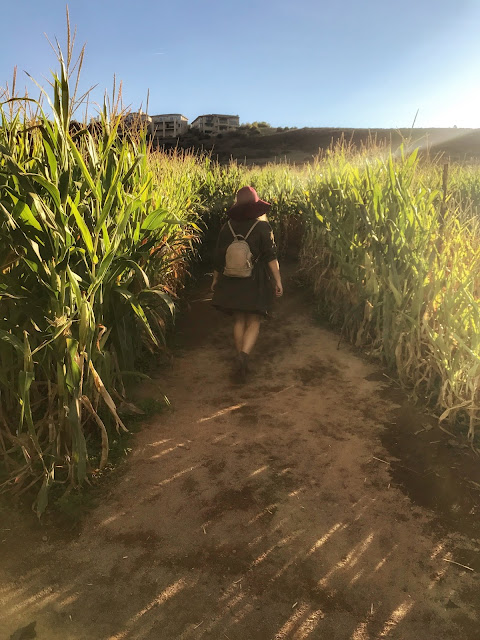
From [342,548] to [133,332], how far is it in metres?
1.90

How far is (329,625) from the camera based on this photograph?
1718 mm

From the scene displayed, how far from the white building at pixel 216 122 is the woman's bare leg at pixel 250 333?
55847 millimetres

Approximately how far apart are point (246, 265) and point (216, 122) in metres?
59.7

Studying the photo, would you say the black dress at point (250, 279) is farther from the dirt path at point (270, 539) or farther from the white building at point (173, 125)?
the white building at point (173, 125)

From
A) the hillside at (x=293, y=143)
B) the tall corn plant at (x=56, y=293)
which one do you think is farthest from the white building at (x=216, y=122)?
the tall corn plant at (x=56, y=293)

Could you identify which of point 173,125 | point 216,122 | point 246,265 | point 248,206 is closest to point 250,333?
point 246,265

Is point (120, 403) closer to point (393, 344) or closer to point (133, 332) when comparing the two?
point (133, 332)

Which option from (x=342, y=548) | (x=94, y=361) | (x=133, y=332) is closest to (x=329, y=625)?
(x=342, y=548)

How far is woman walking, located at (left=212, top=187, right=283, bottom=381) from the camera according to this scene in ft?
12.8

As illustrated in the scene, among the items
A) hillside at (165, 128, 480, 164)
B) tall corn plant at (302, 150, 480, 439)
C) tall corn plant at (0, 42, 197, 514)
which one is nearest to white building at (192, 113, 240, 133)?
hillside at (165, 128, 480, 164)

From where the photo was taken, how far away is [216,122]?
2281 inches

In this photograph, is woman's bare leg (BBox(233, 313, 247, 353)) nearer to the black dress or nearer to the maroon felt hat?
the black dress

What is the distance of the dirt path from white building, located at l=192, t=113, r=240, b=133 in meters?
57.3

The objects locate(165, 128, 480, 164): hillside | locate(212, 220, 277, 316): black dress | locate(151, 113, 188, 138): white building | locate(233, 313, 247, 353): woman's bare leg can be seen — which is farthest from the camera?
locate(151, 113, 188, 138): white building
